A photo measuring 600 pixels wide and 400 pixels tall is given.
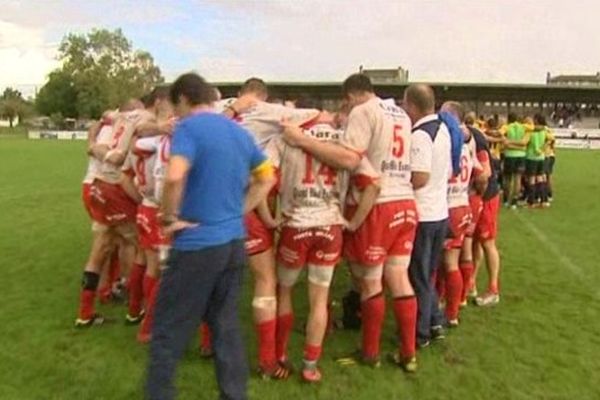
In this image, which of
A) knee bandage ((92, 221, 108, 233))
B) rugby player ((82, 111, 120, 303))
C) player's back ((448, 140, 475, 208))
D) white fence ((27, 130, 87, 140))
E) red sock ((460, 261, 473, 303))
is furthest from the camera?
white fence ((27, 130, 87, 140))

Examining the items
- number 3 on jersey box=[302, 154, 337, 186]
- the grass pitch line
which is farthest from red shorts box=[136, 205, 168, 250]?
the grass pitch line

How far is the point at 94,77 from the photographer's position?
8994 cm

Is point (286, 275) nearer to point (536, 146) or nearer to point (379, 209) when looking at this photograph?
point (379, 209)

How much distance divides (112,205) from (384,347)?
2.57 metres

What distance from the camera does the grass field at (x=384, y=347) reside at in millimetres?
4441

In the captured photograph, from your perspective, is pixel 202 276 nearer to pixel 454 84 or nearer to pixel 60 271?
pixel 60 271

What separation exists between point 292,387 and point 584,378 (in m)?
2.09

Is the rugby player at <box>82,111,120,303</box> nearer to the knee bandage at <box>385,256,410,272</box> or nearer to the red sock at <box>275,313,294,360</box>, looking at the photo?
the red sock at <box>275,313,294,360</box>

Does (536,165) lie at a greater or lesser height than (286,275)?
lesser

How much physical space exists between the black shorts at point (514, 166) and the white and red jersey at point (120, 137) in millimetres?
10063

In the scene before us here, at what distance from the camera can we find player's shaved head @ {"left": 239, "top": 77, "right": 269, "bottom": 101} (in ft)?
15.2

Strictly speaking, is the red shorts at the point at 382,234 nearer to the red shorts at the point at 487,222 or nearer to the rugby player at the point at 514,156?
the red shorts at the point at 487,222

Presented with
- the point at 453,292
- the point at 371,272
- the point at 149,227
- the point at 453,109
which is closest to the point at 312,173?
the point at 371,272

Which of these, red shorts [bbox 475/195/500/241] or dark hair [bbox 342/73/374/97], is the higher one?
dark hair [bbox 342/73/374/97]
